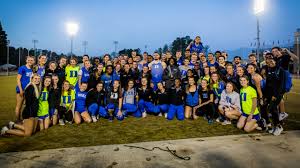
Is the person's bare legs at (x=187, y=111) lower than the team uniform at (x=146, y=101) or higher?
lower

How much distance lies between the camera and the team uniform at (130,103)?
7.75 meters

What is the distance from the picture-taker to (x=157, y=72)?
8992mm

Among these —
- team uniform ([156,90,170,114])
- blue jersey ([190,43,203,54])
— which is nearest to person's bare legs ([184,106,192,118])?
team uniform ([156,90,170,114])

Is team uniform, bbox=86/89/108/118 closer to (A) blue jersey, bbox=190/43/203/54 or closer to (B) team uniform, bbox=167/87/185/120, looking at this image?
(B) team uniform, bbox=167/87/185/120

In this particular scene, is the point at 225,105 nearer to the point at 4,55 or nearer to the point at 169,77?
the point at 169,77

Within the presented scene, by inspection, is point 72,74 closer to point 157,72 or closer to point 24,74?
point 24,74

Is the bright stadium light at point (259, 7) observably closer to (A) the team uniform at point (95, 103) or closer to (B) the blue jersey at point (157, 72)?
(B) the blue jersey at point (157, 72)

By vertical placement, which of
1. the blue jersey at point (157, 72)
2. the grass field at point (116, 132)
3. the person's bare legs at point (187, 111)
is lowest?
the grass field at point (116, 132)

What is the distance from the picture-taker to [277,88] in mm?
5980

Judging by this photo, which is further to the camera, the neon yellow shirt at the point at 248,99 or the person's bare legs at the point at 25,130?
the neon yellow shirt at the point at 248,99

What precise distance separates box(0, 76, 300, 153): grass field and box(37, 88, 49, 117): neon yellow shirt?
0.49 meters

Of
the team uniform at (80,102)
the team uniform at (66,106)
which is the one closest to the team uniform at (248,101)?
the team uniform at (80,102)

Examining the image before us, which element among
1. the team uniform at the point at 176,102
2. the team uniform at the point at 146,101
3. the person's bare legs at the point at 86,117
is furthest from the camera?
the team uniform at the point at 146,101

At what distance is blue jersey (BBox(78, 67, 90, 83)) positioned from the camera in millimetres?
7723
